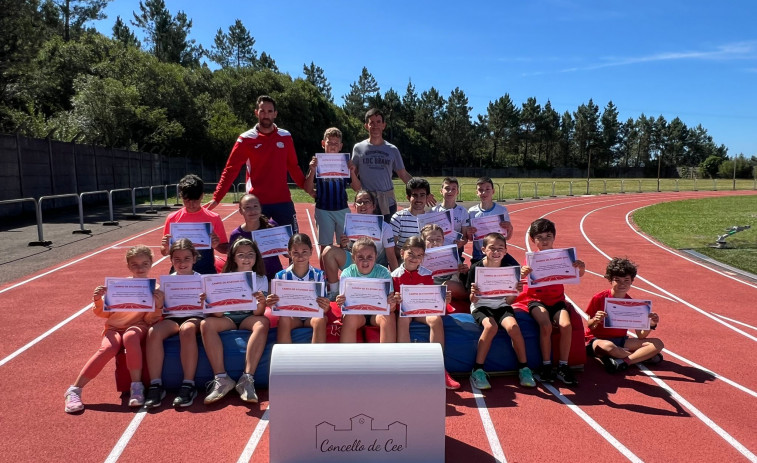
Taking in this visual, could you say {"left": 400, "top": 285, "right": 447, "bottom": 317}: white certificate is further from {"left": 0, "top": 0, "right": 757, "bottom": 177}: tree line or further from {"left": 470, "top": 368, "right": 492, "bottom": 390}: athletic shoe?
{"left": 0, "top": 0, "right": 757, "bottom": 177}: tree line

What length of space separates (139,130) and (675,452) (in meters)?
35.1

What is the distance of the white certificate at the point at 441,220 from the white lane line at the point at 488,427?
1837 millimetres

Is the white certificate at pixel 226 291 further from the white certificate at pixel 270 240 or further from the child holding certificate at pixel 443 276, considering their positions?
the child holding certificate at pixel 443 276

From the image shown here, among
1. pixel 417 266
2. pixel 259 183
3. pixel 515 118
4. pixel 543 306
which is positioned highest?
pixel 515 118

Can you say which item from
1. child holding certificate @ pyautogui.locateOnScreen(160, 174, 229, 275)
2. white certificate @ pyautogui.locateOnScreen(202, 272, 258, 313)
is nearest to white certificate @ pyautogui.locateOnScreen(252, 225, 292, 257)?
child holding certificate @ pyautogui.locateOnScreen(160, 174, 229, 275)

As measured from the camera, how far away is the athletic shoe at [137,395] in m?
4.06

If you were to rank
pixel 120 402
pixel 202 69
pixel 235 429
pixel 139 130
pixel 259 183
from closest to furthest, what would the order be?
pixel 235 429 → pixel 120 402 → pixel 259 183 → pixel 139 130 → pixel 202 69

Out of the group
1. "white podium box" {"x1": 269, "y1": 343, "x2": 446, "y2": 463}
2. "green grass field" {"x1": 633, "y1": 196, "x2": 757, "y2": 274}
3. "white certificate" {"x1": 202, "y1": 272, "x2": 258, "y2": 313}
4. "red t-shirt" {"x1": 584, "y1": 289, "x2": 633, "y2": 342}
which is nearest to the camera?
"white podium box" {"x1": 269, "y1": 343, "x2": 446, "y2": 463}

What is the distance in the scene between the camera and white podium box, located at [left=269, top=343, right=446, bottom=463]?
2.97 metres

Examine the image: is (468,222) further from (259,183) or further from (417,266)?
(259,183)

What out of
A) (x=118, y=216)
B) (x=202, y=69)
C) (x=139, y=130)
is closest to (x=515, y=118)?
(x=202, y=69)

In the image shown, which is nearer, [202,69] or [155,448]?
[155,448]

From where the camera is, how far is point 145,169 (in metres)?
29.0

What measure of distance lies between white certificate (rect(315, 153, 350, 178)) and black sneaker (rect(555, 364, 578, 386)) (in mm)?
3114
